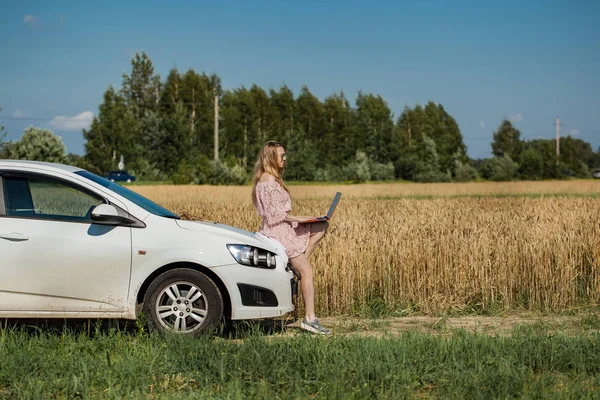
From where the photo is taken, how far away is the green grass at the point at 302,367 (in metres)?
5.49

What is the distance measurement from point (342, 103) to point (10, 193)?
353ft

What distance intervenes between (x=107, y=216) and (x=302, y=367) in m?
2.52

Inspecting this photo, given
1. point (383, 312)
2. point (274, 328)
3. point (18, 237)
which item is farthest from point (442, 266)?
point (18, 237)

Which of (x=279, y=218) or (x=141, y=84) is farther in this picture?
(x=141, y=84)

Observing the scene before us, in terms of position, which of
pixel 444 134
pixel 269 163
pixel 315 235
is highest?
pixel 444 134

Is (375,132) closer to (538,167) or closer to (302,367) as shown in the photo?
(538,167)

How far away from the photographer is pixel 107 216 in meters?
7.49

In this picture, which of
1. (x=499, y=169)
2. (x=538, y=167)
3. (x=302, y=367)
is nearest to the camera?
(x=302, y=367)

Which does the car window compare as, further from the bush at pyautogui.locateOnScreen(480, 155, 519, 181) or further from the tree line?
the bush at pyautogui.locateOnScreen(480, 155, 519, 181)

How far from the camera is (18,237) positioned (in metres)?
7.48

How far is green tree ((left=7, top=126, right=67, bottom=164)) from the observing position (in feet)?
201

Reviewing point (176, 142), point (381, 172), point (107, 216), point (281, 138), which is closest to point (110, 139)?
point (176, 142)

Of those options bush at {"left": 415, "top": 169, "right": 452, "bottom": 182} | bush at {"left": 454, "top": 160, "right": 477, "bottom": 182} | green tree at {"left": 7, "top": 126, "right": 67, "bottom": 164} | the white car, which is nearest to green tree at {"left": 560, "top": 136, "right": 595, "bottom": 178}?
bush at {"left": 454, "top": 160, "right": 477, "bottom": 182}

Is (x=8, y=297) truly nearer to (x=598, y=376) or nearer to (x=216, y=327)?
(x=216, y=327)
